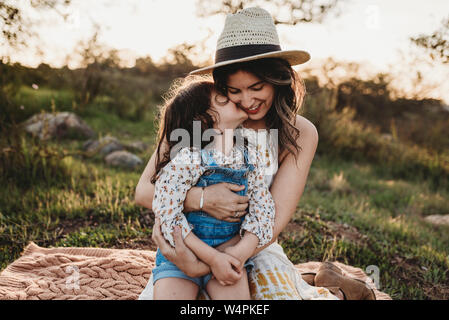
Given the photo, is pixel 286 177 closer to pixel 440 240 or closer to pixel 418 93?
pixel 440 240

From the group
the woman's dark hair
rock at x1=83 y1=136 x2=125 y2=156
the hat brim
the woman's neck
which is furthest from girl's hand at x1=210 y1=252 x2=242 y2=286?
rock at x1=83 y1=136 x2=125 y2=156

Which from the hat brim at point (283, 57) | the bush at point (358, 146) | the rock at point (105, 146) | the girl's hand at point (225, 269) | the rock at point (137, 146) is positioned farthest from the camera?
the bush at point (358, 146)

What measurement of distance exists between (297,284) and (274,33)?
1.64 m

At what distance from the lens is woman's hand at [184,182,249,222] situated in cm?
190

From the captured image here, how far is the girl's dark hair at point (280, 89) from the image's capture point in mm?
2234

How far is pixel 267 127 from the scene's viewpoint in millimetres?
2473

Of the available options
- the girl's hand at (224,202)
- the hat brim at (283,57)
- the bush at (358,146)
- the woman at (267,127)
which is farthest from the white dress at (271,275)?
the bush at (358,146)

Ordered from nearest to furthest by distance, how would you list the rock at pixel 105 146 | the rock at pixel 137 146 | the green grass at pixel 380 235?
the green grass at pixel 380 235 < the rock at pixel 105 146 < the rock at pixel 137 146

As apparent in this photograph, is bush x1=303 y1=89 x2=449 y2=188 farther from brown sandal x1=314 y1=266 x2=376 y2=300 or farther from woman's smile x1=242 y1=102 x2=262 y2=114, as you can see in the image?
woman's smile x1=242 y1=102 x2=262 y2=114

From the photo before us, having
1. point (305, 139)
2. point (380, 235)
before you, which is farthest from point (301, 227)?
point (305, 139)

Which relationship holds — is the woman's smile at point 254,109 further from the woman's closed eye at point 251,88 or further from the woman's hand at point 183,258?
the woman's hand at point 183,258

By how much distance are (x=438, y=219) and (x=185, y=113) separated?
14.9ft

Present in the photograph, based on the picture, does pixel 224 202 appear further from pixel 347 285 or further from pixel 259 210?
pixel 347 285

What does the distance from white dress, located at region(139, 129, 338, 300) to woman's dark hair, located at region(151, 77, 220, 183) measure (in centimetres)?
37
